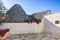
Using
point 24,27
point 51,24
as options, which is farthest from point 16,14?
point 51,24

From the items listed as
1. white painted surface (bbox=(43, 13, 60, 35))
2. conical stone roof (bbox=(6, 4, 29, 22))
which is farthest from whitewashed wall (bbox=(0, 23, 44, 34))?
conical stone roof (bbox=(6, 4, 29, 22))

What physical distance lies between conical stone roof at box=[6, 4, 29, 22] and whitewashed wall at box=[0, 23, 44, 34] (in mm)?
1773

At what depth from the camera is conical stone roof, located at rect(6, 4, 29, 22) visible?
1970cm

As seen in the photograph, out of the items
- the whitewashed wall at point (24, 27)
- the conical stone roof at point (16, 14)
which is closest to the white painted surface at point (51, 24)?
the whitewashed wall at point (24, 27)

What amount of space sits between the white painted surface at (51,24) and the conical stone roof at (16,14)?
10.6ft

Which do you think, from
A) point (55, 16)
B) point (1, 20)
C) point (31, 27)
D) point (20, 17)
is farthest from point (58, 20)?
point (1, 20)

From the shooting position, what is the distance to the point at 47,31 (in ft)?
62.9

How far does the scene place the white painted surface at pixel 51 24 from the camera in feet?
57.6

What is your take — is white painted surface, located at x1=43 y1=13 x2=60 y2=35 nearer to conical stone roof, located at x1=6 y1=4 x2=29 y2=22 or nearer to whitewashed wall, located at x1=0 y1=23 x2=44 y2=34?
whitewashed wall, located at x1=0 y1=23 x2=44 y2=34

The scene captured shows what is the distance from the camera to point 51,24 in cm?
1842

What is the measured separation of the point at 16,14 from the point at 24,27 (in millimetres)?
3132

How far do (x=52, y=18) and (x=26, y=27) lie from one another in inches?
156

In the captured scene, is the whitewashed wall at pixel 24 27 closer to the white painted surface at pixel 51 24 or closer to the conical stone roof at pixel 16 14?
the white painted surface at pixel 51 24

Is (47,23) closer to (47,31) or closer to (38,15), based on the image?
(47,31)
